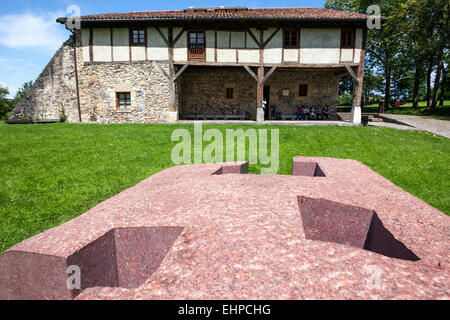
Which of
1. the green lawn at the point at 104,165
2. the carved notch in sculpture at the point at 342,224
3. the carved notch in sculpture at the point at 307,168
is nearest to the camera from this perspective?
the carved notch in sculpture at the point at 342,224

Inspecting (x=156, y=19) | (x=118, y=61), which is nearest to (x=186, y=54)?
(x=156, y=19)

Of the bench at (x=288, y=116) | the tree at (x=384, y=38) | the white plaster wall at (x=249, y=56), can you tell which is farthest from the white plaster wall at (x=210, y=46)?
the tree at (x=384, y=38)

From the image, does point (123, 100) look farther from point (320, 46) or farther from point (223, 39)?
point (320, 46)

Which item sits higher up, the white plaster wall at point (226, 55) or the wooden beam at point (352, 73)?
the white plaster wall at point (226, 55)

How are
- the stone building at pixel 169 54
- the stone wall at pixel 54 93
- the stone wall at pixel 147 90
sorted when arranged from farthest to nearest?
1. the stone wall at pixel 54 93
2. the stone wall at pixel 147 90
3. the stone building at pixel 169 54

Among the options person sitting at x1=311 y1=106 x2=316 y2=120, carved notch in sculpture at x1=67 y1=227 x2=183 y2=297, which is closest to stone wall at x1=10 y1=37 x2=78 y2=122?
person sitting at x1=311 y1=106 x2=316 y2=120

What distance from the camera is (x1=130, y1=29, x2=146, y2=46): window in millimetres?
13766

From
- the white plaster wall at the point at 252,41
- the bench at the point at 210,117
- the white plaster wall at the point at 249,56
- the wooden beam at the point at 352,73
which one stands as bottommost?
the bench at the point at 210,117

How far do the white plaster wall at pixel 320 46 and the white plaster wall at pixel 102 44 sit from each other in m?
10.1

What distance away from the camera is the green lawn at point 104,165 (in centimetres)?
404

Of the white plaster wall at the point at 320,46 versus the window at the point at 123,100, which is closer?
the white plaster wall at the point at 320,46

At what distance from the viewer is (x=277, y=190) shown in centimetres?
254

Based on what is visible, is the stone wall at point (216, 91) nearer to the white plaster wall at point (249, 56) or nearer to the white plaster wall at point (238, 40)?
the white plaster wall at point (249, 56)
